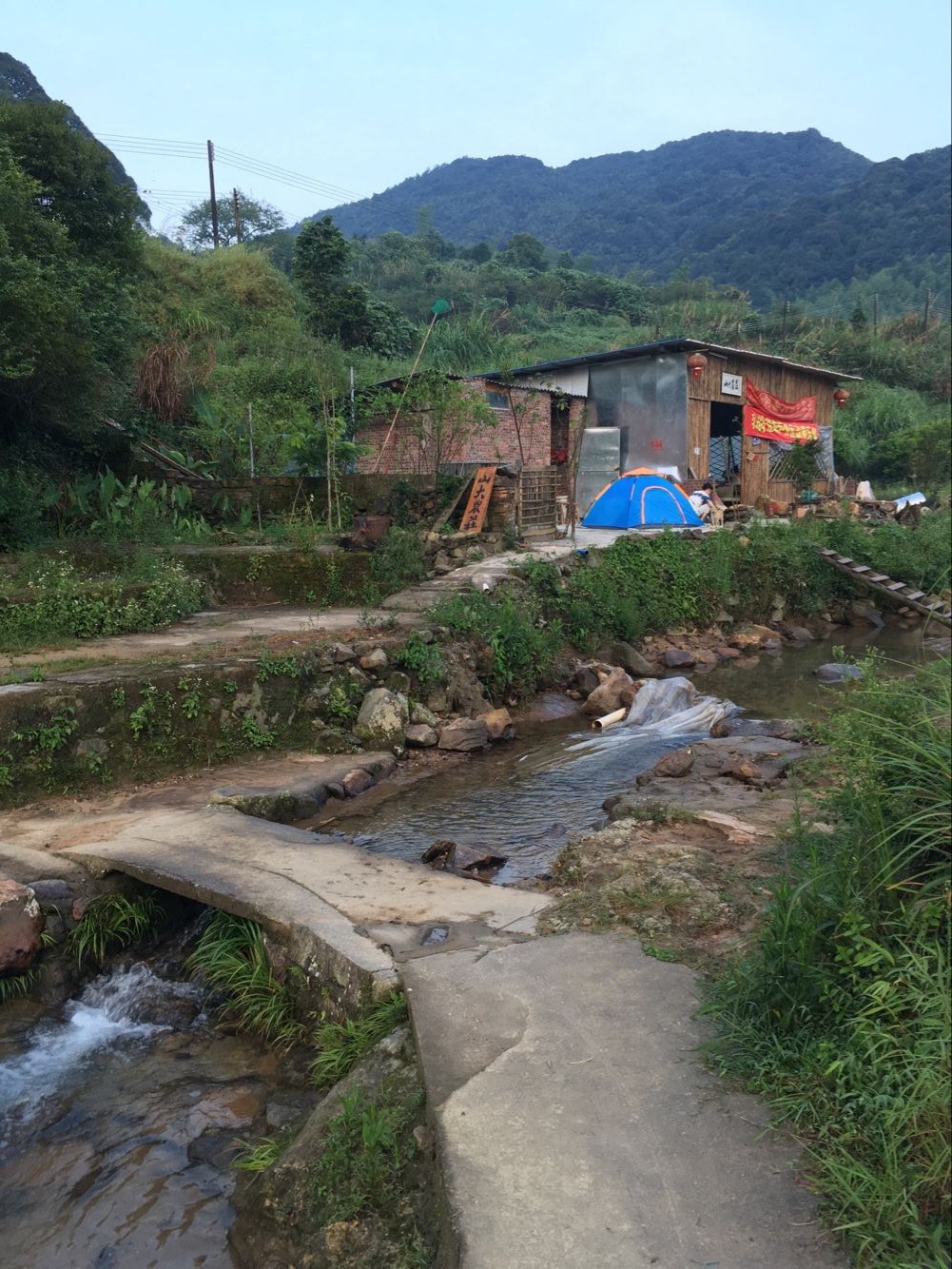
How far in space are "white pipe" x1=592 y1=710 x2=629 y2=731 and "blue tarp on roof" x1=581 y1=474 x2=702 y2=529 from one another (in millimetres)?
7504

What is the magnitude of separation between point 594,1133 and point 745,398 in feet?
66.8

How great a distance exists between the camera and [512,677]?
10.1 meters

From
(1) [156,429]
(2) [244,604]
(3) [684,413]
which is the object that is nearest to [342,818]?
(2) [244,604]

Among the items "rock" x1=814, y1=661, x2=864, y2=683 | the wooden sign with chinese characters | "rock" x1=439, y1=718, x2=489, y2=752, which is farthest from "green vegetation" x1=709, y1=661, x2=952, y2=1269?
the wooden sign with chinese characters

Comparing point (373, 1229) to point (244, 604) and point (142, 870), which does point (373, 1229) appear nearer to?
point (142, 870)

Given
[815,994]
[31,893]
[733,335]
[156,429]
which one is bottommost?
[31,893]

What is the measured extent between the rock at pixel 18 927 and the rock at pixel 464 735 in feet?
14.1

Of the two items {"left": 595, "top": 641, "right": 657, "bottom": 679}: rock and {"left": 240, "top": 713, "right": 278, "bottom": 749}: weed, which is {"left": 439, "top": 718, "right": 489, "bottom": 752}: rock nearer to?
{"left": 240, "top": 713, "right": 278, "bottom": 749}: weed

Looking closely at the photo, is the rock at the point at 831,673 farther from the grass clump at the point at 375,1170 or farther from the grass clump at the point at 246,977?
the grass clump at the point at 375,1170

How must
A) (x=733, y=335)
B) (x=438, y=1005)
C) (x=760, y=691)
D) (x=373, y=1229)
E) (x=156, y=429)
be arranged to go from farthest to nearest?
(x=733, y=335) < (x=156, y=429) < (x=760, y=691) < (x=438, y=1005) < (x=373, y=1229)

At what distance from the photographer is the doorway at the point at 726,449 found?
21.8 meters

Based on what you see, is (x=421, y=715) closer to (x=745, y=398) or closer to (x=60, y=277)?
(x=60, y=277)

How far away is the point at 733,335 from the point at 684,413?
2044cm

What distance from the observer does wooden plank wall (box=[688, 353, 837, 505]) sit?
19.8 metres
